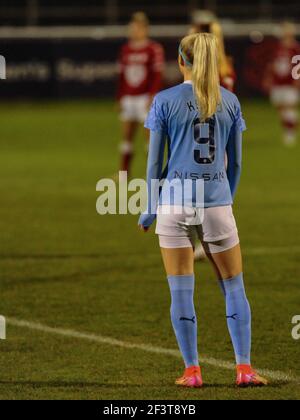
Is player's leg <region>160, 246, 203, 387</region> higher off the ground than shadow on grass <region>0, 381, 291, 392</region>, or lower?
higher

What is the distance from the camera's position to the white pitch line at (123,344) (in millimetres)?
6957

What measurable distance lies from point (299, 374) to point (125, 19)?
29377 mm

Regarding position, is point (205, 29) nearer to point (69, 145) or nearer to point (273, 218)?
point (273, 218)

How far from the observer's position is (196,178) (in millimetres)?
6461

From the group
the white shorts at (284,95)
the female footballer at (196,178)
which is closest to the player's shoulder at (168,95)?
the female footballer at (196,178)

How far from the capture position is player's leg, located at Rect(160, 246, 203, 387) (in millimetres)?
6523

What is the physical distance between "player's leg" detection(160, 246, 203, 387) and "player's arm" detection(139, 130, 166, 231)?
6.2 inches

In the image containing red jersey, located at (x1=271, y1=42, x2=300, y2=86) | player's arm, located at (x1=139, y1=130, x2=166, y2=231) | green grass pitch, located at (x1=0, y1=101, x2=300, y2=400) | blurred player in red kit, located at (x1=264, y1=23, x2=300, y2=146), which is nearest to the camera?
player's arm, located at (x1=139, y1=130, x2=166, y2=231)

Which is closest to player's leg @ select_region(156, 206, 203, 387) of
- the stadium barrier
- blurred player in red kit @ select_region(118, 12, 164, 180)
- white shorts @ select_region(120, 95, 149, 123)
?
blurred player in red kit @ select_region(118, 12, 164, 180)

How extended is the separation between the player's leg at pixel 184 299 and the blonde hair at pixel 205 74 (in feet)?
2.60

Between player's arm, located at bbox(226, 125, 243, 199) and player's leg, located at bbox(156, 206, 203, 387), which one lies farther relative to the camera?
player's arm, located at bbox(226, 125, 243, 199)

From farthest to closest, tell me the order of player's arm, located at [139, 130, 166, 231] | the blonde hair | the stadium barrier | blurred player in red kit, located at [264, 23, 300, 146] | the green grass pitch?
the stadium barrier < blurred player in red kit, located at [264, 23, 300, 146] < the green grass pitch < player's arm, located at [139, 130, 166, 231] < the blonde hair

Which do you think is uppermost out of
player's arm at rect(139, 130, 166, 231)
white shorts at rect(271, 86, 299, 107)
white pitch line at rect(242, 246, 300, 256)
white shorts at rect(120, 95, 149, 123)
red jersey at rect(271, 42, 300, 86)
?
red jersey at rect(271, 42, 300, 86)

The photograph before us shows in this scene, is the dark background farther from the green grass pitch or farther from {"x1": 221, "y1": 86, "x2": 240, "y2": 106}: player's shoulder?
{"x1": 221, "y1": 86, "x2": 240, "y2": 106}: player's shoulder
